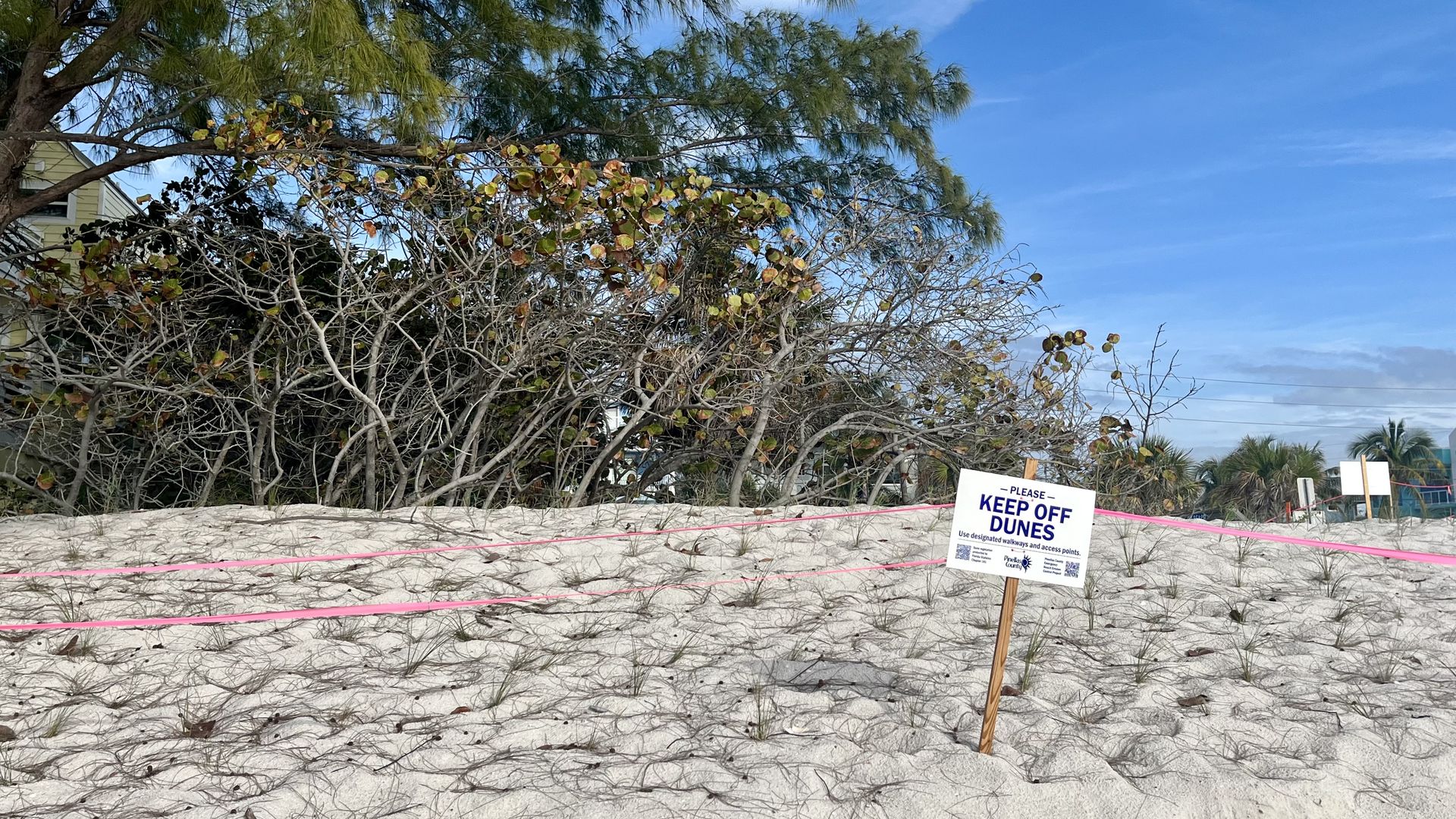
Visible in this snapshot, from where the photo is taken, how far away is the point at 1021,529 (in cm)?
400

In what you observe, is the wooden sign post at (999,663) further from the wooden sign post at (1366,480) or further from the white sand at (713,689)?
the wooden sign post at (1366,480)

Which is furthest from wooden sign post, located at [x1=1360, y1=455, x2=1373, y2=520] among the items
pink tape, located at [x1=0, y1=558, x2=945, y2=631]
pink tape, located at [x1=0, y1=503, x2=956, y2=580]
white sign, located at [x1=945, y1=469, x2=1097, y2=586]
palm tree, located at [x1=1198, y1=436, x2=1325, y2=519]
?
palm tree, located at [x1=1198, y1=436, x2=1325, y2=519]

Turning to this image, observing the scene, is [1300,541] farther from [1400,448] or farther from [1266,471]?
[1400,448]

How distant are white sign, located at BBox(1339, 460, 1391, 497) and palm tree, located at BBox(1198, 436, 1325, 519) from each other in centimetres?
1767

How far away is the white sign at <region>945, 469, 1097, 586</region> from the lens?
3980 millimetres

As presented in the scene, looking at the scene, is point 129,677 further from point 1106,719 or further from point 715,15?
point 715,15

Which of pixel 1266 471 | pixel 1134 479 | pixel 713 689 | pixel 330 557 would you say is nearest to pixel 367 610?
pixel 330 557

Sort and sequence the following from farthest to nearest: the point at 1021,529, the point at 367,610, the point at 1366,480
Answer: the point at 1366,480
the point at 367,610
the point at 1021,529

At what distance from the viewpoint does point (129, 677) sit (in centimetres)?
448

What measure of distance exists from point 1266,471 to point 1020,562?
→ 105 feet

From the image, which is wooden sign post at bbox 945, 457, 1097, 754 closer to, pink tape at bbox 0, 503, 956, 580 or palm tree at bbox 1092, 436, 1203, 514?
pink tape at bbox 0, 503, 956, 580

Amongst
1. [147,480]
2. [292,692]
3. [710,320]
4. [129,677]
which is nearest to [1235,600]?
[710,320]

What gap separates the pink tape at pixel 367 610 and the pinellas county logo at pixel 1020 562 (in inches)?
75.9

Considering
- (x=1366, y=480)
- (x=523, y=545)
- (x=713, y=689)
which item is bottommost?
(x=713, y=689)
